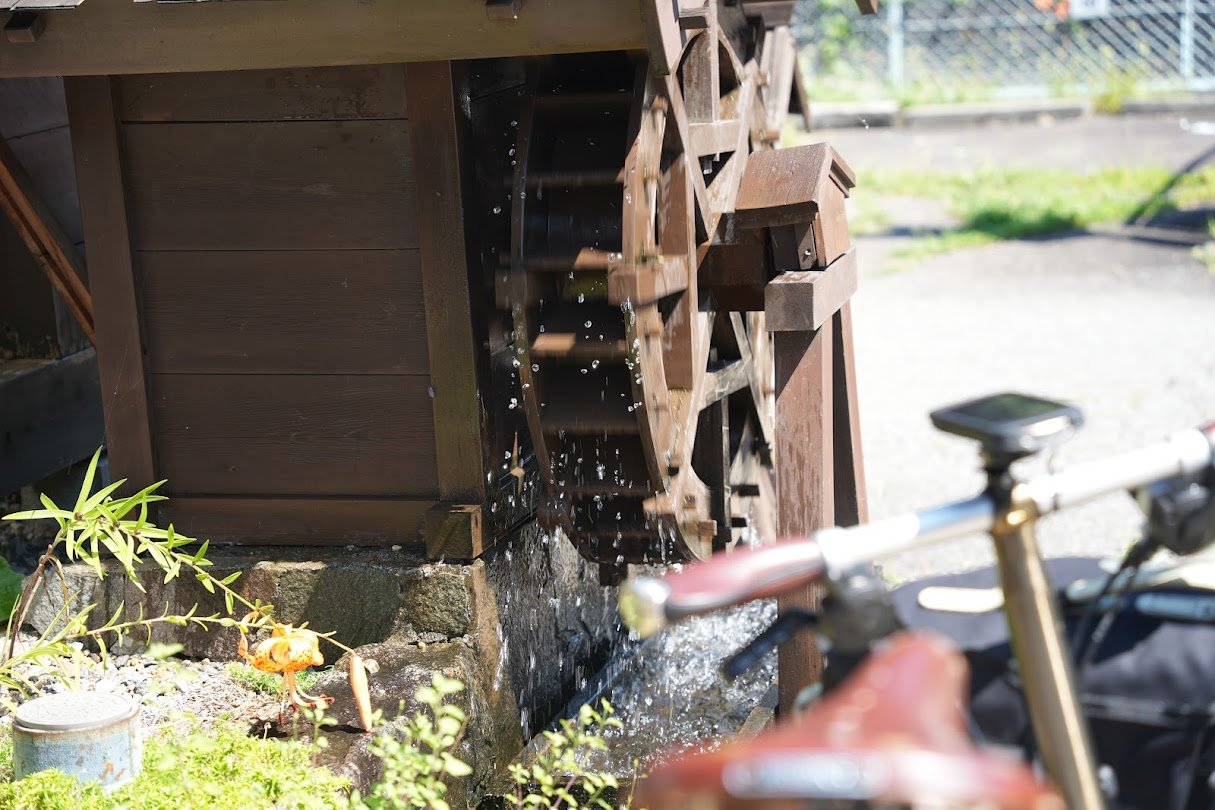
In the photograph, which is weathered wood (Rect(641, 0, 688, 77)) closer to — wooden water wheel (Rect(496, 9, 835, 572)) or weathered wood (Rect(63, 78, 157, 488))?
wooden water wheel (Rect(496, 9, 835, 572))

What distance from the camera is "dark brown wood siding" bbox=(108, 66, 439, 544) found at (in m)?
3.71

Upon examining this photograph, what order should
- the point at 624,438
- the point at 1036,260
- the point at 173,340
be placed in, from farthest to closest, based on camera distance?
1. the point at 1036,260
2. the point at 173,340
3. the point at 624,438

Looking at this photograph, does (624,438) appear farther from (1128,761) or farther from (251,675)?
(1128,761)

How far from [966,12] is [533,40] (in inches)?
611

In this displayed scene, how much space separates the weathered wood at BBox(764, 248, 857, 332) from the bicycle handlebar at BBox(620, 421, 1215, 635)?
1.94 metres

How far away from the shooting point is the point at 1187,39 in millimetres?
15930

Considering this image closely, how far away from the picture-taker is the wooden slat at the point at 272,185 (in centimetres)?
369

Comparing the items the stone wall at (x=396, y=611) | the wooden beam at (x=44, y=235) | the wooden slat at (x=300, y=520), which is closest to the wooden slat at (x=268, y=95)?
the wooden beam at (x=44, y=235)

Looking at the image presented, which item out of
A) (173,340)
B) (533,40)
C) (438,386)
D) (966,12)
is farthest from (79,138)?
(966,12)

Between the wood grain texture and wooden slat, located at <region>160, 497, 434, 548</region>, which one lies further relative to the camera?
wooden slat, located at <region>160, 497, 434, 548</region>

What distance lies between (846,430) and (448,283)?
4.86 ft

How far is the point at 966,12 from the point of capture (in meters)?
17.2

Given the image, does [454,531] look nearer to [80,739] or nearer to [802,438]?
[802,438]

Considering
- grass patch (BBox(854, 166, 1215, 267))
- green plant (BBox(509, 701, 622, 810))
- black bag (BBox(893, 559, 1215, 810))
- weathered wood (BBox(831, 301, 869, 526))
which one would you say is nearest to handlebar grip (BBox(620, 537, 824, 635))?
black bag (BBox(893, 559, 1215, 810))
